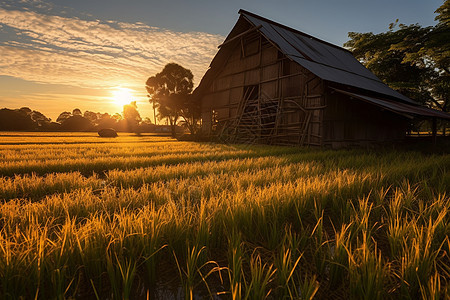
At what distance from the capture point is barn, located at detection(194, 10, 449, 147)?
10062 millimetres

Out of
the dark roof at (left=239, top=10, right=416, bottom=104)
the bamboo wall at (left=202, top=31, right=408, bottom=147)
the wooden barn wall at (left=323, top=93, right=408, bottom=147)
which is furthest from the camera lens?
the bamboo wall at (left=202, top=31, right=408, bottom=147)

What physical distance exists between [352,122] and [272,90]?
4.60 metres

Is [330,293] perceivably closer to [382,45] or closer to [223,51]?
[223,51]

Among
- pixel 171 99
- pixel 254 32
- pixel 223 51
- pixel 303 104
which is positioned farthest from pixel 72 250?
pixel 171 99

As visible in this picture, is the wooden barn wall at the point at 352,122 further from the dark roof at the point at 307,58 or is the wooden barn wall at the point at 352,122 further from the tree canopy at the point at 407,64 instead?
the tree canopy at the point at 407,64

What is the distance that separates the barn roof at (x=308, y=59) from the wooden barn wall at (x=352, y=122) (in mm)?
859

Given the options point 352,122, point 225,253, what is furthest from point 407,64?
point 225,253

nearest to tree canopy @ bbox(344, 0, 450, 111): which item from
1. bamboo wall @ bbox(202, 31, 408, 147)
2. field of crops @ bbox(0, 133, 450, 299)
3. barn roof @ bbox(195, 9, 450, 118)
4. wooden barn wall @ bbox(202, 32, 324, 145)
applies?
barn roof @ bbox(195, 9, 450, 118)

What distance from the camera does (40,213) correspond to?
2.15 metres

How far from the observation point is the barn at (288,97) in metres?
10.1

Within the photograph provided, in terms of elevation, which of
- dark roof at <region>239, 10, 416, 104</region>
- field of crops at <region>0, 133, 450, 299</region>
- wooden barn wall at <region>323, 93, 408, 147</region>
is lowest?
field of crops at <region>0, 133, 450, 299</region>

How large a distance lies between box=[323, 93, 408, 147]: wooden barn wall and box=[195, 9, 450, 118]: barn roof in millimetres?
859

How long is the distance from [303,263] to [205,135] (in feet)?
53.5

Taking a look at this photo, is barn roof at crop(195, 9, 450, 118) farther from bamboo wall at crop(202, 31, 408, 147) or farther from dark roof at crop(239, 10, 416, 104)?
bamboo wall at crop(202, 31, 408, 147)
